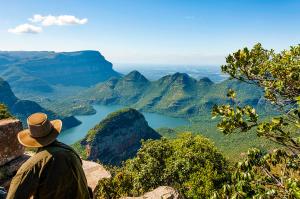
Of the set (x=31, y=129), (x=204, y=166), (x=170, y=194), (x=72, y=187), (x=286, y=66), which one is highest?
(x=286, y=66)

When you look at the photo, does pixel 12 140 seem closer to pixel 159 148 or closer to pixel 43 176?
pixel 43 176

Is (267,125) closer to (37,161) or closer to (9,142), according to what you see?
(37,161)

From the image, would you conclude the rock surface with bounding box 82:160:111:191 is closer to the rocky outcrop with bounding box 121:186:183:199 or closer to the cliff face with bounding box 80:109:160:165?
the rocky outcrop with bounding box 121:186:183:199

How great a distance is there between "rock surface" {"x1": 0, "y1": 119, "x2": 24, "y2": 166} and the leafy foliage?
10.7 meters

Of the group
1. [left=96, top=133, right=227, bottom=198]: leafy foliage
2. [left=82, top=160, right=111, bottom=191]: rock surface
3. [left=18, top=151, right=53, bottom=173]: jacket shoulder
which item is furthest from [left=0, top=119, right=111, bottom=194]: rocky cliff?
[left=96, top=133, right=227, bottom=198]: leafy foliage

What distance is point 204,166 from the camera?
107ft

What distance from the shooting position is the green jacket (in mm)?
5578

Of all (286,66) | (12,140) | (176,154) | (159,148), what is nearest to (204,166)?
(176,154)

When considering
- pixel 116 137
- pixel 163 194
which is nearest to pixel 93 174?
pixel 163 194

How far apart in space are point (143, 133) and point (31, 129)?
182492mm

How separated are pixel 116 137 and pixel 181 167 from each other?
142 meters

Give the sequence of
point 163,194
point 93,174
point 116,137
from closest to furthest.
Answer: point 163,194 < point 93,174 < point 116,137

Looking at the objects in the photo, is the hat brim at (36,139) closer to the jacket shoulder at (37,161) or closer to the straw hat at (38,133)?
the straw hat at (38,133)

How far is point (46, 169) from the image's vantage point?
5801 mm
